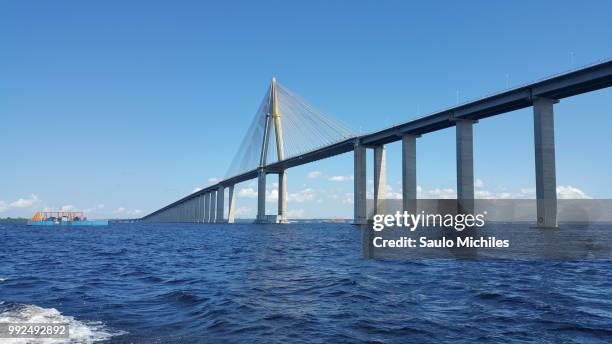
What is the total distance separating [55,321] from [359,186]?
3329 inches

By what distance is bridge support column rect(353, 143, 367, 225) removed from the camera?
92.8 metres

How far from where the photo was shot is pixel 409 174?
8350cm

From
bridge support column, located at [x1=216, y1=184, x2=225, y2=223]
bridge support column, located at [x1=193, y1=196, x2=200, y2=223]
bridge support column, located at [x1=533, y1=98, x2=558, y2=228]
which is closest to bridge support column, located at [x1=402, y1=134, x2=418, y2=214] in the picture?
bridge support column, located at [x1=533, y1=98, x2=558, y2=228]

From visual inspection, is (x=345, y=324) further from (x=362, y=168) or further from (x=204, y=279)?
(x=362, y=168)

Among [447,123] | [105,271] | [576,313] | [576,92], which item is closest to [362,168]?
[447,123]

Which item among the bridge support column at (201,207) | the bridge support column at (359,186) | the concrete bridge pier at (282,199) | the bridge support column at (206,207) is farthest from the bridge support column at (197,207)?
the bridge support column at (359,186)

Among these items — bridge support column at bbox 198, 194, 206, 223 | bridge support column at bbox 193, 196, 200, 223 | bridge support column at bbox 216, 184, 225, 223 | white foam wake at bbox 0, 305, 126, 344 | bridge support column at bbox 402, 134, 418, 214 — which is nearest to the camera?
white foam wake at bbox 0, 305, 126, 344

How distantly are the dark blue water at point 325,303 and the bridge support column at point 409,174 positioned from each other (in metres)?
64.2

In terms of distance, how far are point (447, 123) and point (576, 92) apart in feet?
72.1

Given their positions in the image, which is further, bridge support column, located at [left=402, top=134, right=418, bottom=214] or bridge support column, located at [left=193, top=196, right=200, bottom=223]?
bridge support column, located at [left=193, top=196, right=200, bottom=223]

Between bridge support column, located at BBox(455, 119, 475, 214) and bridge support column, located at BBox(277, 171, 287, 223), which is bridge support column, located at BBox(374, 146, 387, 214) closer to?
bridge support column, located at BBox(455, 119, 475, 214)

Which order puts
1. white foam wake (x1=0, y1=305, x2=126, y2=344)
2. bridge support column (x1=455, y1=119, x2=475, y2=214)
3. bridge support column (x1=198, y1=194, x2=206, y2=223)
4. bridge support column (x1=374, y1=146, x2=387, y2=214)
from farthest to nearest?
bridge support column (x1=198, y1=194, x2=206, y2=223), bridge support column (x1=374, y1=146, x2=387, y2=214), bridge support column (x1=455, y1=119, x2=475, y2=214), white foam wake (x1=0, y1=305, x2=126, y2=344)

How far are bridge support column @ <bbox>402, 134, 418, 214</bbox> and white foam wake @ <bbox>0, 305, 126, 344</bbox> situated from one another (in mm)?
76269

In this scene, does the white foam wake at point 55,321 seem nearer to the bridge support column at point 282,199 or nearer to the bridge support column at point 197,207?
the bridge support column at point 282,199
